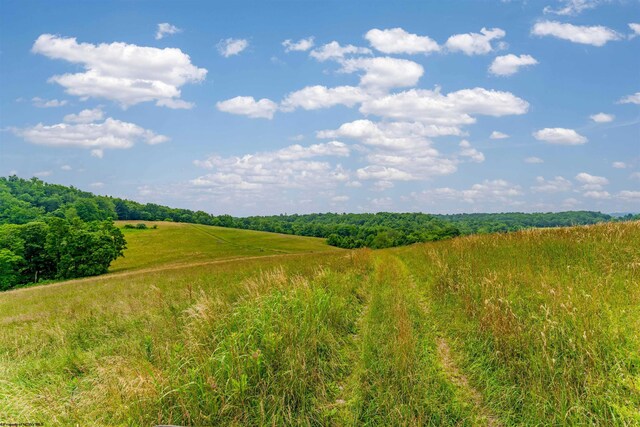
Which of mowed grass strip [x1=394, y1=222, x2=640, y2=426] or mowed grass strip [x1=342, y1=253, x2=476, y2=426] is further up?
mowed grass strip [x1=394, y1=222, x2=640, y2=426]

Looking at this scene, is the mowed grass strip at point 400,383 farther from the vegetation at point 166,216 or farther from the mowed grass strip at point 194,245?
the vegetation at point 166,216

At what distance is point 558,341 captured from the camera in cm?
476

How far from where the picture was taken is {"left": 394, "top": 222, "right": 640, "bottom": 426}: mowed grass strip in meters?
3.83

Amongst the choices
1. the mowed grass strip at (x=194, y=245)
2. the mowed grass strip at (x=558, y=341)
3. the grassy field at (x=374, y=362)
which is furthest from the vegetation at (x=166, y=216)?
the grassy field at (x=374, y=362)

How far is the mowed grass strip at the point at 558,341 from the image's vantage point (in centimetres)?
383

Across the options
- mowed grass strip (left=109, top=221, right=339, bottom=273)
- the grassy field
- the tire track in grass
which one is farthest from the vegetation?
the tire track in grass

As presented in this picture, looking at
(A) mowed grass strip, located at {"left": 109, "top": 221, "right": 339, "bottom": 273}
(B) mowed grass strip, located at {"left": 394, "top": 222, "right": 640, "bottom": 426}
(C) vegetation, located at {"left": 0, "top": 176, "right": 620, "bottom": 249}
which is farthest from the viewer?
(C) vegetation, located at {"left": 0, "top": 176, "right": 620, "bottom": 249}

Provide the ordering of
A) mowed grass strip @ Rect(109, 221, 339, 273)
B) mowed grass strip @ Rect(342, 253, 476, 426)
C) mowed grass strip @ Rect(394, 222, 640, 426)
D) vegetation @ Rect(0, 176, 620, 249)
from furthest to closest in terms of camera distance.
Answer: vegetation @ Rect(0, 176, 620, 249) < mowed grass strip @ Rect(109, 221, 339, 273) < mowed grass strip @ Rect(342, 253, 476, 426) < mowed grass strip @ Rect(394, 222, 640, 426)

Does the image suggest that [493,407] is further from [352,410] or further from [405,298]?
[405,298]

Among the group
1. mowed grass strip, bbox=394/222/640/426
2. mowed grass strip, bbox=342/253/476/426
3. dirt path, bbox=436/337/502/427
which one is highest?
mowed grass strip, bbox=394/222/640/426

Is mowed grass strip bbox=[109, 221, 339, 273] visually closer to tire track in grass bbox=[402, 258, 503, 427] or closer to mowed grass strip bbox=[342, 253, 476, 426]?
mowed grass strip bbox=[342, 253, 476, 426]

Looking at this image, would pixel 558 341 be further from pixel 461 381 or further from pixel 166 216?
pixel 166 216

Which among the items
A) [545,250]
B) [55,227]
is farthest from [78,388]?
[55,227]

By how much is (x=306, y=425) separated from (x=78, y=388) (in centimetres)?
430
